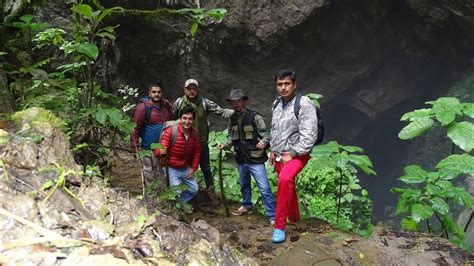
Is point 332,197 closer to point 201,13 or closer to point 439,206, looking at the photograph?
point 439,206

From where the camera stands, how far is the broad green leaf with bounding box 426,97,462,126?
122 inches

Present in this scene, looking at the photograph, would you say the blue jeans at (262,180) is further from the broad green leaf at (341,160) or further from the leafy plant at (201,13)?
the leafy plant at (201,13)

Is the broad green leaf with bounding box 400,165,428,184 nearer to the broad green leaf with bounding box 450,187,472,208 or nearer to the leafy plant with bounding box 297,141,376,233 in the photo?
the broad green leaf with bounding box 450,187,472,208

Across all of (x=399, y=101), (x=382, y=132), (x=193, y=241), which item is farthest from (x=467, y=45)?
(x=193, y=241)

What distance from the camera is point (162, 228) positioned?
5.34 ft

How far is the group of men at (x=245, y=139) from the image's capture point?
3.41m

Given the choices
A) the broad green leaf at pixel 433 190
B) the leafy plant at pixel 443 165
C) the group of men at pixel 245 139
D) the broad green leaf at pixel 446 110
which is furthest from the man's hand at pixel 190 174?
the broad green leaf at pixel 446 110

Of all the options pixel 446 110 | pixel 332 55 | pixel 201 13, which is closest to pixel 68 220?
pixel 201 13

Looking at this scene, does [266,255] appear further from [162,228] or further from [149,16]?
[149,16]

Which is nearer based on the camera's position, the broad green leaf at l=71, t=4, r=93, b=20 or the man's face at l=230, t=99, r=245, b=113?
the broad green leaf at l=71, t=4, r=93, b=20

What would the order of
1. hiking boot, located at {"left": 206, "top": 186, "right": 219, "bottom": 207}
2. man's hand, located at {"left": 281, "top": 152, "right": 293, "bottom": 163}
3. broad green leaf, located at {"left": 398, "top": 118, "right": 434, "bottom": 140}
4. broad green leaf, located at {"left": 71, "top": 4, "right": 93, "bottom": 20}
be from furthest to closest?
hiking boot, located at {"left": 206, "top": 186, "right": 219, "bottom": 207}, man's hand, located at {"left": 281, "top": 152, "right": 293, "bottom": 163}, broad green leaf, located at {"left": 398, "top": 118, "right": 434, "bottom": 140}, broad green leaf, located at {"left": 71, "top": 4, "right": 93, "bottom": 20}

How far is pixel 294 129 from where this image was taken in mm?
3498

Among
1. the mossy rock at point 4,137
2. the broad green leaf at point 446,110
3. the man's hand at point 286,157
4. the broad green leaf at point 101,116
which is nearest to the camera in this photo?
the mossy rock at point 4,137

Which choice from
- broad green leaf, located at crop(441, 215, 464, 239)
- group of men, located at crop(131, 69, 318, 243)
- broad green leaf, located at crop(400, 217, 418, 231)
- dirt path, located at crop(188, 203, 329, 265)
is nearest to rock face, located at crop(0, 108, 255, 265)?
group of men, located at crop(131, 69, 318, 243)
